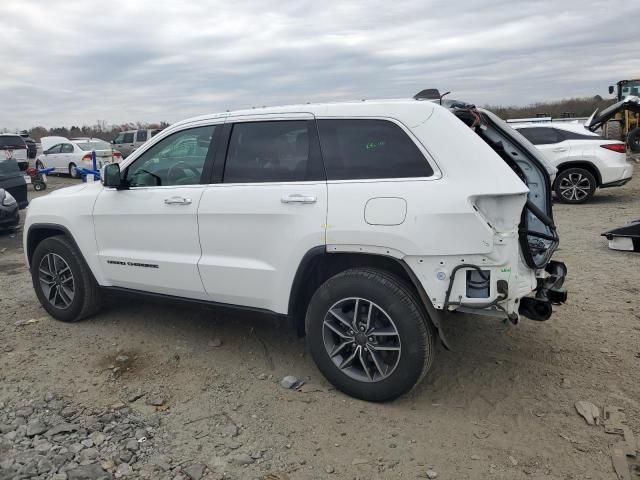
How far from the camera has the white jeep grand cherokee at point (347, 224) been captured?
3137 millimetres

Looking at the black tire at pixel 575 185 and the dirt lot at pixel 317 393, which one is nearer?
the dirt lot at pixel 317 393

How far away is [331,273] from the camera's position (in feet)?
12.3

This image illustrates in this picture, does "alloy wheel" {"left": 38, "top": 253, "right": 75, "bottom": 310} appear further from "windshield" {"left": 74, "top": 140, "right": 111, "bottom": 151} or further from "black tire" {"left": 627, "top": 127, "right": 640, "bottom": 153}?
"black tire" {"left": 627, "top": 127, "right": 640, "bottom": 153}

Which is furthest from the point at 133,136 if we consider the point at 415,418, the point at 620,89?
the point at 415,418

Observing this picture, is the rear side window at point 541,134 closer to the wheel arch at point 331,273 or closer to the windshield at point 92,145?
the wheel arch at point 331,273

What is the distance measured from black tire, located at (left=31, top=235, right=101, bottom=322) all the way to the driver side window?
98 centimetres

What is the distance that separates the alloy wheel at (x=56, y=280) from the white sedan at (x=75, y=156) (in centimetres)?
1581

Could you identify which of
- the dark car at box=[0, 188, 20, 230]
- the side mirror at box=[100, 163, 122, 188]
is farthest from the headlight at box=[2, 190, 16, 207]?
the side mirror at box=[100, 163, 122, 188]

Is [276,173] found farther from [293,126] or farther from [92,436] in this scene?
[92,436]

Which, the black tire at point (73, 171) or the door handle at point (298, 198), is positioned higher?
the black tire at point (73, 171)

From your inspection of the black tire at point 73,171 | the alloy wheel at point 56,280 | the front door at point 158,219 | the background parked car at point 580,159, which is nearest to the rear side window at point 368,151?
the front door at point 158,219

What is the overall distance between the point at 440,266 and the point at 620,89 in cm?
2323

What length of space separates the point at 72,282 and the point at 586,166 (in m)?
10.0

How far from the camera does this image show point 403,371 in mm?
3338
